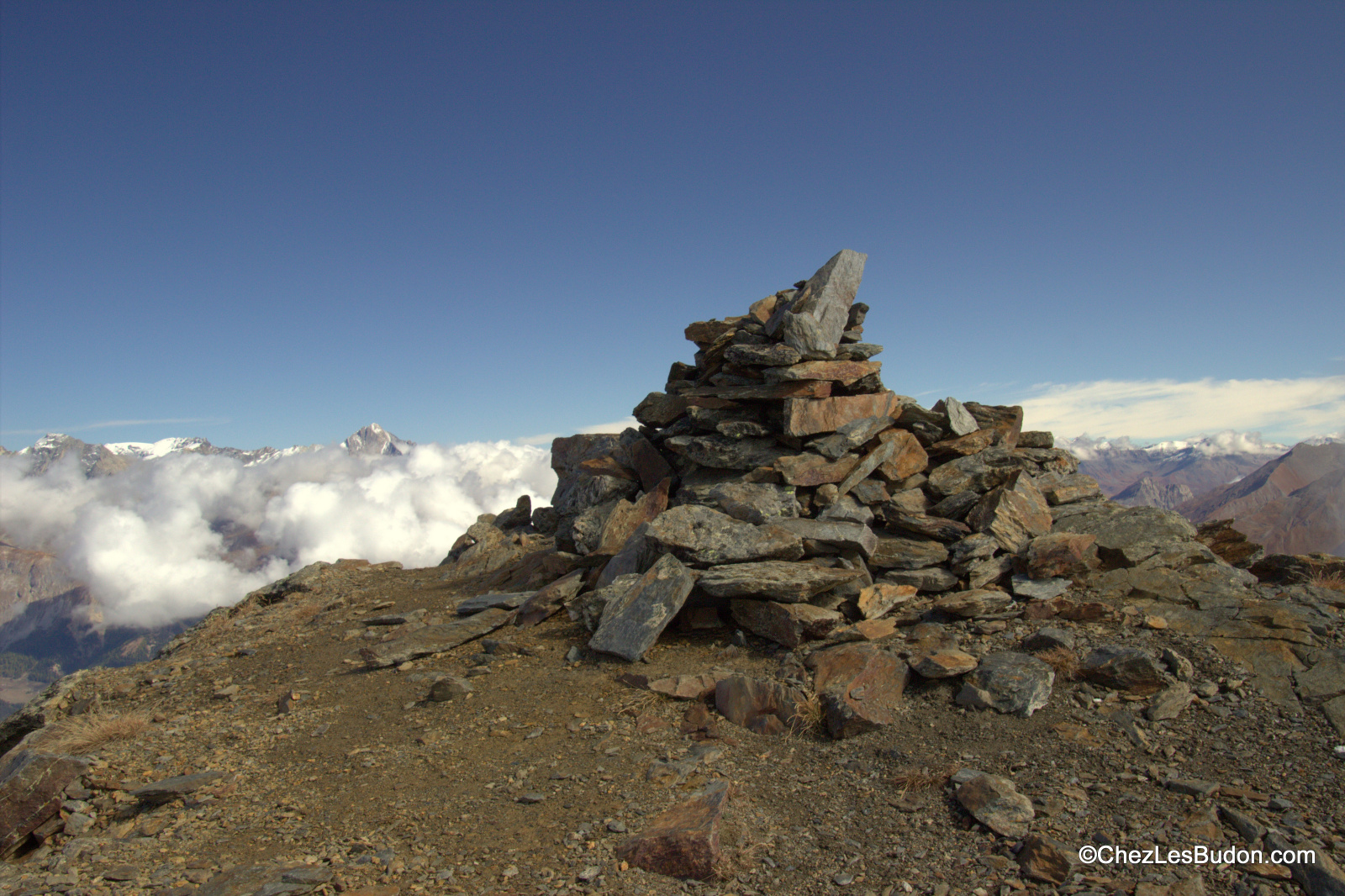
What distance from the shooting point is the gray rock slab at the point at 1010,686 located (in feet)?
24.8

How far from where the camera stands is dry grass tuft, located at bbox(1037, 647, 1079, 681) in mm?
8133

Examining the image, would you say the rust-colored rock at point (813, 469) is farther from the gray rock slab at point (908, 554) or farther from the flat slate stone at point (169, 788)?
the flat slate stone at point (169, 788)

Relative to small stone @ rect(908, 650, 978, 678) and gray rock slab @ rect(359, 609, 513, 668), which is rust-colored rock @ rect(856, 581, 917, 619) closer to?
small stone @ rect(908, 650, 978, 678)

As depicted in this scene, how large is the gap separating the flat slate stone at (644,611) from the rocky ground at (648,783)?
0.32m

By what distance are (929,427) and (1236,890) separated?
9814 mm

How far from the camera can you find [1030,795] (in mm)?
6016

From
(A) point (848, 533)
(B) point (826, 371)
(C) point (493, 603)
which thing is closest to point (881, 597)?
(A) point (848, 533)

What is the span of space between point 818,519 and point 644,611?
3.73 meters

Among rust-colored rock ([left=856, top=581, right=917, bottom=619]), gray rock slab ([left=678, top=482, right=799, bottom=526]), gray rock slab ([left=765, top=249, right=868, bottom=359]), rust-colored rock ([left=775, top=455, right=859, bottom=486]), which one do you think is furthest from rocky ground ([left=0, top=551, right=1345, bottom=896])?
gray rock slab ([left=765, top=249, right=868, bottom=359])

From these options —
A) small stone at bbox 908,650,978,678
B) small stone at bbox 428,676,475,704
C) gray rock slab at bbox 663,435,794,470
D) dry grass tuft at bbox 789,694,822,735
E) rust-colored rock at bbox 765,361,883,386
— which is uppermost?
rust-colored rock at bbox 765,361,883,386

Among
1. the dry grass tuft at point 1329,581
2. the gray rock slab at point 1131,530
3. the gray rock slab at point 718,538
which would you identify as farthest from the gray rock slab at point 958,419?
the dry grass tuft at point 1329,581

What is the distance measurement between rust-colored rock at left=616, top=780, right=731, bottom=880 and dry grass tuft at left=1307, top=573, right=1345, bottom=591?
11266mm

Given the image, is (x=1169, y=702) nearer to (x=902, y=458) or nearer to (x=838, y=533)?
(x=838, y=533)

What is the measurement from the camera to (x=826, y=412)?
1325 centimetres
